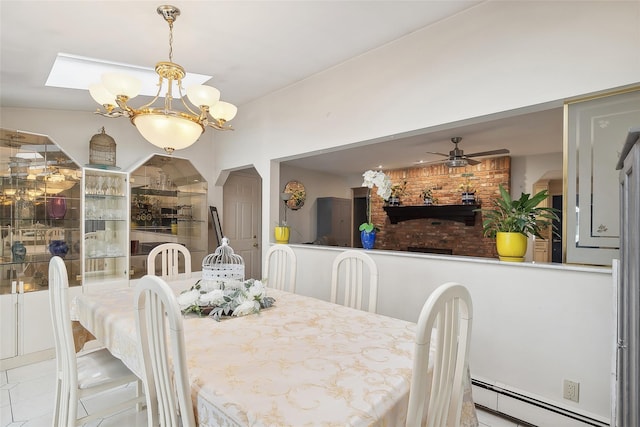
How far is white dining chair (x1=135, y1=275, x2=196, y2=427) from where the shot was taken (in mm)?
1011

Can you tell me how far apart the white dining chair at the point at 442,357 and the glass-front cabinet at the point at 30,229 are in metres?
3.53

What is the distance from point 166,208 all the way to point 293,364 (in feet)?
11.6

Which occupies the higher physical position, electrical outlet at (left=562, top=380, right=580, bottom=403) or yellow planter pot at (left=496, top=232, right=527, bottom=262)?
yellow planter pot at (left=496, top=232, right=527, bottom=262)

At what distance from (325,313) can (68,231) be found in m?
2.94

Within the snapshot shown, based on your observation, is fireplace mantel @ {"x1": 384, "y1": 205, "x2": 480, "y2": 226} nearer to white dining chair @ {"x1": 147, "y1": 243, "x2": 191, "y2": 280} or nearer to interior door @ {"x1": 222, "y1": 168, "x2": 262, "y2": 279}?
interior door @ {"x1": 222, "y1": 168, "x2": 262, "y2": 279}

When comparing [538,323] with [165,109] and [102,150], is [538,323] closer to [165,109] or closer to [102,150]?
[165,109]

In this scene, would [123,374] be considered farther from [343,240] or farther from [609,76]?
[343,240]

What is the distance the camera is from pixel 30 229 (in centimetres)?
305

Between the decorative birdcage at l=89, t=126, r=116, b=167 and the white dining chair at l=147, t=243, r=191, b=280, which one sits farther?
the decorative birdcage at l=89, t=126, r=116, b=167

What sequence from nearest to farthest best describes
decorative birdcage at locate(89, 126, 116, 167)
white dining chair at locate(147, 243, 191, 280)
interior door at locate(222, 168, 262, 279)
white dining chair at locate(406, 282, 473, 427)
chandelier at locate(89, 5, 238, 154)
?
white dining chair at locate(406, 282, 473, 427) < chandelier at locate(89, 5, 238, 154) < white dining chair at locate(147, 243, 191, 280) < decorative birdcage at locate(89, 126, 116, 167) < interior door at locate(222, 168, 262, 279)

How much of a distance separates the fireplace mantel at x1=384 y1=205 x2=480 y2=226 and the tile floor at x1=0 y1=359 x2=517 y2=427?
14.3 feet

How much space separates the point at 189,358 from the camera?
1.27 m

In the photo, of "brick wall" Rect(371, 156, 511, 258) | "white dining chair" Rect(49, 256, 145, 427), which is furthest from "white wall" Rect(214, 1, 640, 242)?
"brick wall" Rect(371, 156, 511, 258)

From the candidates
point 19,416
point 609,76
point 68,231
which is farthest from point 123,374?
point 609,76
